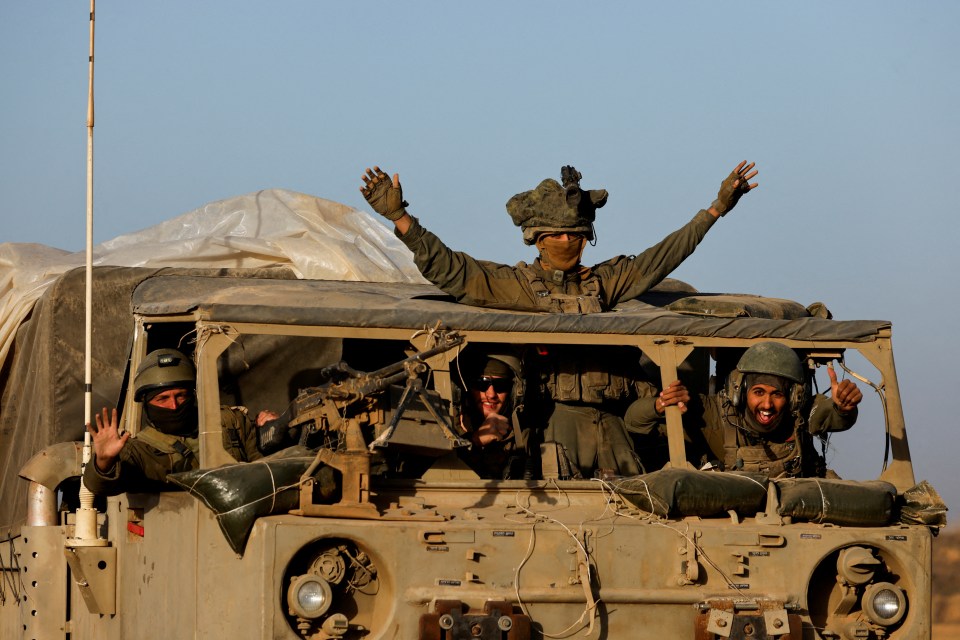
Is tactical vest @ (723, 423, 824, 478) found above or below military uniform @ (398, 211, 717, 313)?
below

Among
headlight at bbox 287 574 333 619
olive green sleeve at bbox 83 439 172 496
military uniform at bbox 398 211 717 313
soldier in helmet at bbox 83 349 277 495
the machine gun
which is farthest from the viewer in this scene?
military uniform at bbox 398 211 717 313

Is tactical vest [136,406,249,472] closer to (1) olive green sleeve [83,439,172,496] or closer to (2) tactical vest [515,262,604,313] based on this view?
(1) olive green sleeve [83,439,172,496]

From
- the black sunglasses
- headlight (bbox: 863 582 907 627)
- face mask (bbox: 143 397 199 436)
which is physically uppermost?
the black sunglasses

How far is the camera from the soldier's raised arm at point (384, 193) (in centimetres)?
1183

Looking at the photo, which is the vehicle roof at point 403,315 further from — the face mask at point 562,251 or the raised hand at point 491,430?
the face mask at point 562,251

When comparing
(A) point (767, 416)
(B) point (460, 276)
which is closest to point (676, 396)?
(A) point (767, 416)

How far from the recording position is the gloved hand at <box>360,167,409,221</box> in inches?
466

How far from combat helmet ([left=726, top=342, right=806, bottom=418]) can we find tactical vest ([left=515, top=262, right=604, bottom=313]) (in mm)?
925

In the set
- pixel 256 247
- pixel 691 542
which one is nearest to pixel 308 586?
pixel 691 542

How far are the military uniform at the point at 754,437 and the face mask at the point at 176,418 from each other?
2324mm

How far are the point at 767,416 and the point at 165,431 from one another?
10.3ft

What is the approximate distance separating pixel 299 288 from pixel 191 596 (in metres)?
2.18

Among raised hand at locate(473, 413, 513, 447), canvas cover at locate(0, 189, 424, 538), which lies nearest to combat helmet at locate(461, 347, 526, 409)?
raised hand at locate(473, 413, 513, 447)

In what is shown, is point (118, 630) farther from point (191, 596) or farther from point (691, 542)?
point (691, 542)
